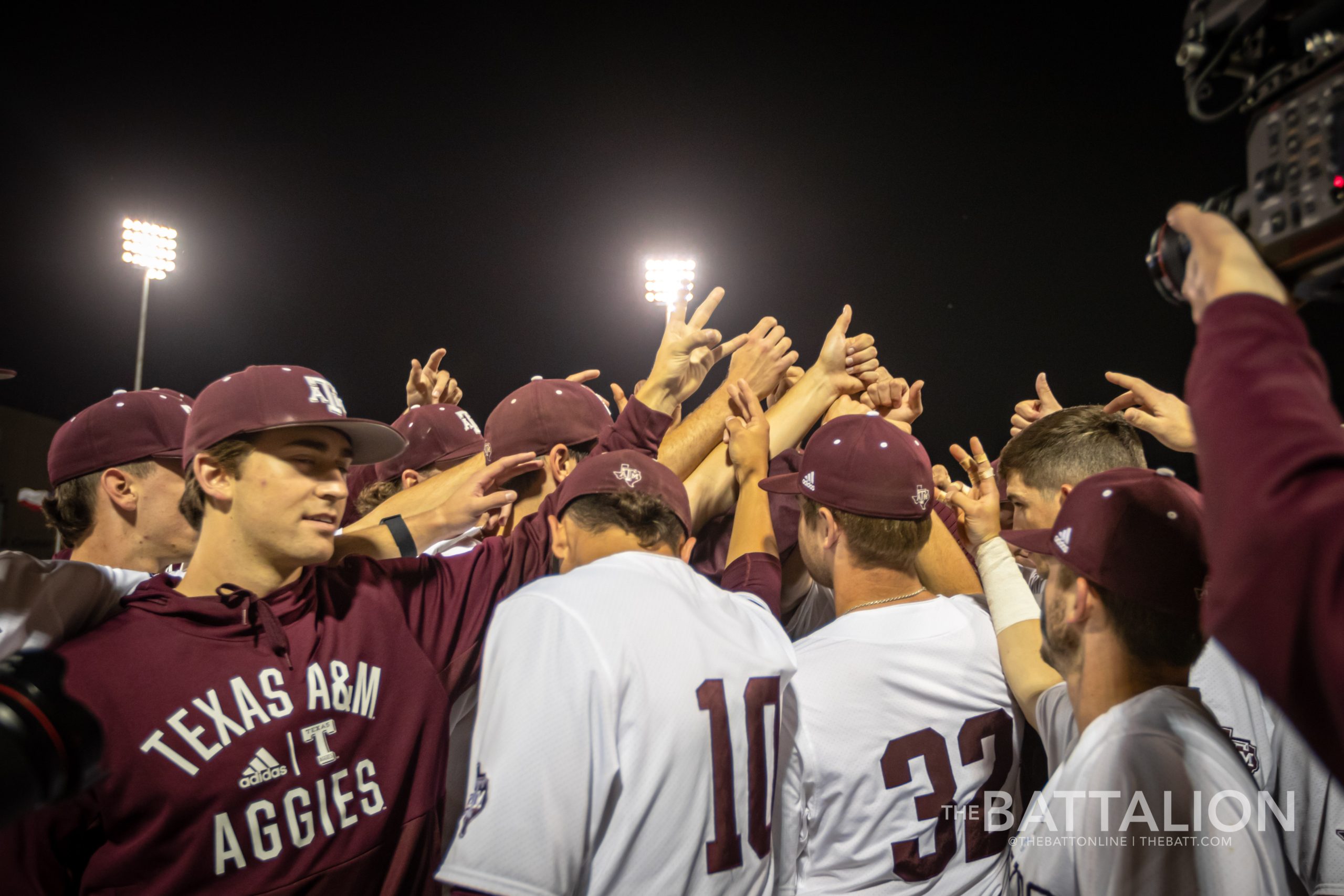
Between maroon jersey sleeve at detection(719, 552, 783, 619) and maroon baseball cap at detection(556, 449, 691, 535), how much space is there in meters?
0.40

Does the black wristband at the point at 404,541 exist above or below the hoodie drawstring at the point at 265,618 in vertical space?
above

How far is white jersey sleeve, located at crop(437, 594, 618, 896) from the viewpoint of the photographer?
1.55 meters

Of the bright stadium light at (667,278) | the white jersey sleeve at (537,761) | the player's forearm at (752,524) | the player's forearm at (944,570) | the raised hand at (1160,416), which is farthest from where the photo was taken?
the bright stadium light at (667,278)

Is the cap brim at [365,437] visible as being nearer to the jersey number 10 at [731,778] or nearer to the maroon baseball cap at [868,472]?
the jersey number 10 at [731,778]

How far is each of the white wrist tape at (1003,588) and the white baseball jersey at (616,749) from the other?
2.83 feet

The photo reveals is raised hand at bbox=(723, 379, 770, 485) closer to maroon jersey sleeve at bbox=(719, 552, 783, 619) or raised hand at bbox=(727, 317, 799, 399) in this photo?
raised hand at bbox=(727, 317, 799, 399)

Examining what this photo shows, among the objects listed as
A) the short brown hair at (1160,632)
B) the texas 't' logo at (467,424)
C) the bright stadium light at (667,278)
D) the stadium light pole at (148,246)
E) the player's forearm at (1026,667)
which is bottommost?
the player's forearm at (1026,667)

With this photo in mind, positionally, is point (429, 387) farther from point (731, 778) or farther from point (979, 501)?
point (731, 778)

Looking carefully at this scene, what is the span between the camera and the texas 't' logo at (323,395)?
214cm

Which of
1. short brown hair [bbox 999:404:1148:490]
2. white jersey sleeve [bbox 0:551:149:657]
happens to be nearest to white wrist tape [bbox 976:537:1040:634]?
short brown hair [bbox 999:404:1148:490]

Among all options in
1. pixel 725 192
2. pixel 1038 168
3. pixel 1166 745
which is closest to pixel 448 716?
pixel 1166 745

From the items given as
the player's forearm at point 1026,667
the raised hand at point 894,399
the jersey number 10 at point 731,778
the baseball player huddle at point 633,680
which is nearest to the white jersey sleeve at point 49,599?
the baseball player huddle at point 633,680

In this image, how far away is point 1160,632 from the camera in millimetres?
1668

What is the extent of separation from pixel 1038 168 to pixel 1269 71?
14751mm
